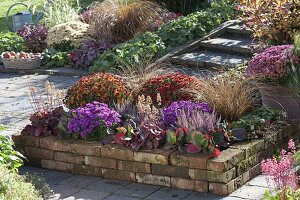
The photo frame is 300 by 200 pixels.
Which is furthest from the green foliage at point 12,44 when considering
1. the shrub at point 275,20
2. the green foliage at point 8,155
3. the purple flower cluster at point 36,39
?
the green foliage at point 8,155

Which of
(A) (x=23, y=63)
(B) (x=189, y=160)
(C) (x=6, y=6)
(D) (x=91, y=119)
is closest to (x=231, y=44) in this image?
(A) (x=23, y=63)

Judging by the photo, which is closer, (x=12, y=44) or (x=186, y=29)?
Result: (x=186, y=29)

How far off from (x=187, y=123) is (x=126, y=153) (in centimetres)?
58

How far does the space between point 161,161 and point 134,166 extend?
286 mm

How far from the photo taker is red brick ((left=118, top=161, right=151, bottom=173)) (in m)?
6.45

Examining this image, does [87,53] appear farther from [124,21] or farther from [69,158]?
[69,158]

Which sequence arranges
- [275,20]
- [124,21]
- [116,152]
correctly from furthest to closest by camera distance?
[124,21] < [275,20] < [116,152]

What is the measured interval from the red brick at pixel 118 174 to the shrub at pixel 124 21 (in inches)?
207

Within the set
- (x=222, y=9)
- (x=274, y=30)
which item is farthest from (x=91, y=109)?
(x=222, y=9)

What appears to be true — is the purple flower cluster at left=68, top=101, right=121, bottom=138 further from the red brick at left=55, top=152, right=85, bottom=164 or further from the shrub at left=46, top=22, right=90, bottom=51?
the shrub at left=46, top=22, right=90, bottom=51

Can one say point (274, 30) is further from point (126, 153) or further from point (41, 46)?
point (41, 46)

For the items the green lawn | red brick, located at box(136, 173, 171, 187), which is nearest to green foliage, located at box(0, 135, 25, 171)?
red brick, located at box(136, 173, 171, 187)

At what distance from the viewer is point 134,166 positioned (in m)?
6.51

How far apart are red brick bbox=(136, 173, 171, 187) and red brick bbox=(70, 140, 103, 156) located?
1.45 feet
